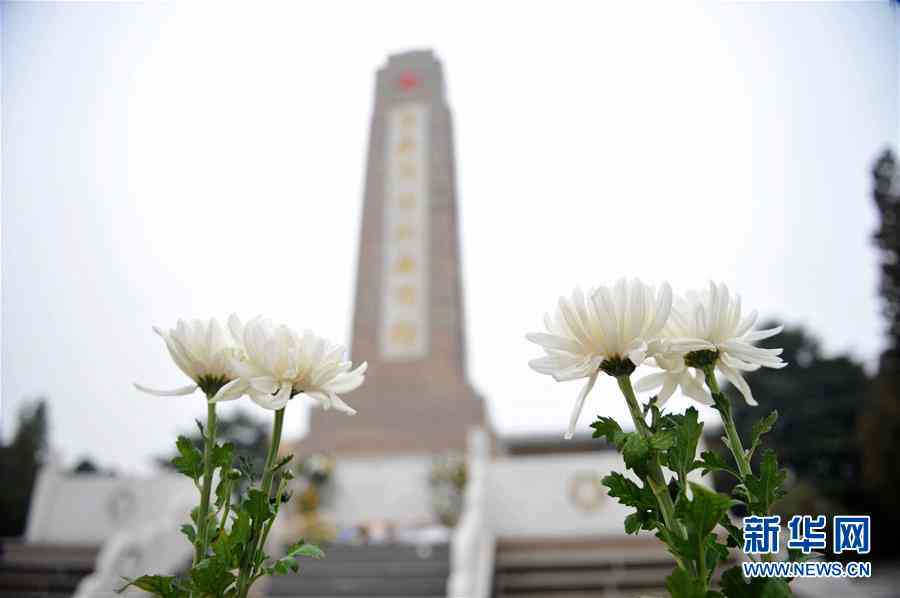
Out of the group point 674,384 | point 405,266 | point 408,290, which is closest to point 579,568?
point 674,384

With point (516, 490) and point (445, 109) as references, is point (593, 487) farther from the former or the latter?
point (445, 109)

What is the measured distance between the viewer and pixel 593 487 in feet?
25.3

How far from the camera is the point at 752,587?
0.65 meters

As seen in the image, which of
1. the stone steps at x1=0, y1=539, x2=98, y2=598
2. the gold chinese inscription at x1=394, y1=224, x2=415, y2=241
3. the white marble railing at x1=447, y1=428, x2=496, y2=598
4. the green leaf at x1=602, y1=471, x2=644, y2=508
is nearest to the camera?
the green leaf at x1=602, y1=471, x2=644, y2=508

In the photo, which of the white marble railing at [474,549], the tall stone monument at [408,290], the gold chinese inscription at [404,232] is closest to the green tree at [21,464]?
the tall stone monument at [408,290]

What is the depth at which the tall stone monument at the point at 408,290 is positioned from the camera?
10641mm

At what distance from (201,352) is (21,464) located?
58.6 ft

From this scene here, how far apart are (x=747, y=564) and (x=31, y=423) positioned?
19519 mm

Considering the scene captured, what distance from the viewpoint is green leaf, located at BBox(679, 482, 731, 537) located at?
2.11 feet

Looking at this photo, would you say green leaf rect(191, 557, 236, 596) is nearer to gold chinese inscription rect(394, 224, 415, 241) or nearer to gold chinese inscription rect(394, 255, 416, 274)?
gold chinese inscription rect(394, 255, 416, 274)

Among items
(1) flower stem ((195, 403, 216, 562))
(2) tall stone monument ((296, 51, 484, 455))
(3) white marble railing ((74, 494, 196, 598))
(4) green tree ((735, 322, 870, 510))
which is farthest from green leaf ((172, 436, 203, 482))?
(4) green tree ((735, 322, 870, 510))

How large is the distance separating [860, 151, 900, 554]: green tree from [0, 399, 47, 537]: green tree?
56.1 feet

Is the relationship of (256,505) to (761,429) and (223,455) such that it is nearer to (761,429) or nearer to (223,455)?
(223,455)

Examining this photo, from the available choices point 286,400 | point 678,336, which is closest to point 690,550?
point 678,336
